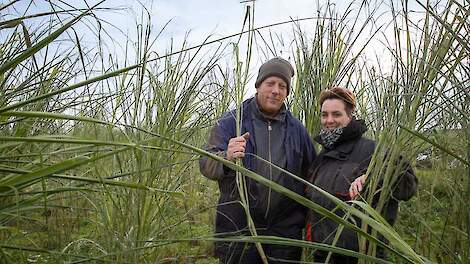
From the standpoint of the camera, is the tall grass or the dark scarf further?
the dark scarf

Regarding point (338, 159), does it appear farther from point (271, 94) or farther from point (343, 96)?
point (271, 94)

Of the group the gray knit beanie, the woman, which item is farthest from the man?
the woman

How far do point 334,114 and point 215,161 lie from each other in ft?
1.96

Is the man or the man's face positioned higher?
the man's face

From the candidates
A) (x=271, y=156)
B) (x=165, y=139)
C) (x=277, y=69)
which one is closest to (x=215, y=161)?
(x=271, y=156)

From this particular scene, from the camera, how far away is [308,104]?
2.61 meters

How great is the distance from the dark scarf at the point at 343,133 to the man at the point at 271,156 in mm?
225

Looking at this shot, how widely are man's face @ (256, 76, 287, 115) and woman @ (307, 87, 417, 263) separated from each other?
0.69 ft

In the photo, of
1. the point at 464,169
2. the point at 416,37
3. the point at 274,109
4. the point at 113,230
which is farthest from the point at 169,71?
the point at 464,169

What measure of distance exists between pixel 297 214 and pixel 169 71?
0.96m

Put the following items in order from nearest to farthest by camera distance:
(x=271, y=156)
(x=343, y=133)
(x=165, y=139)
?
(x=165, y=139), (x=343, y=133), (x=271, y=156)

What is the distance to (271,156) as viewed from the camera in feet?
7.70

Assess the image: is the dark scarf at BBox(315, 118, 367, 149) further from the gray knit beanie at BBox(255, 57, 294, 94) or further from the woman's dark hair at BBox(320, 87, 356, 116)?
the gray knit beanie at BBox(255, 57, 294, 94)

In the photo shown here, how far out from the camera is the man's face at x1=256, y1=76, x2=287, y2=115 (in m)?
2.43
